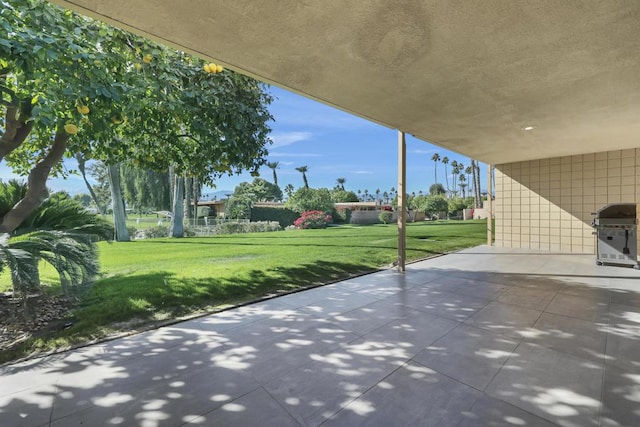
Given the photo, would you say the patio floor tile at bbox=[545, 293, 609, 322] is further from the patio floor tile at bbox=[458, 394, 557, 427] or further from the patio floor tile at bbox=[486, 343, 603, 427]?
the patio floor tile at bbox=[458, 394, 557, 427]

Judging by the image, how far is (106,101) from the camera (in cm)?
248

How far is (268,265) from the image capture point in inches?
211

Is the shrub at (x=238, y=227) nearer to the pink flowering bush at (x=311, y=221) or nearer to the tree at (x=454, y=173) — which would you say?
the pink flowering bush at (x=311, y=221)

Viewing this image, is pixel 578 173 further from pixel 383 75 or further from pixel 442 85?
pixel 383 75

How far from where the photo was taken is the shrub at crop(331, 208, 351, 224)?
22.8 meters

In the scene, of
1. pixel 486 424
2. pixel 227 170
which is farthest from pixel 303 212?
pixel 486 424

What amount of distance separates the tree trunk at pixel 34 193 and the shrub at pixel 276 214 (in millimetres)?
17094

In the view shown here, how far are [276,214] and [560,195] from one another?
16.4 metres

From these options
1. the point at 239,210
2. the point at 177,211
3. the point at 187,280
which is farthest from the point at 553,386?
the point at 239,210

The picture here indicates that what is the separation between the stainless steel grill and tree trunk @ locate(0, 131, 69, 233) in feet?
26.6

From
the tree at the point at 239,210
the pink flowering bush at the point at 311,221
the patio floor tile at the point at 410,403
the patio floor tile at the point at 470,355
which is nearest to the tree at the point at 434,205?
Answer: the pink flowering bush at the point at 311,221

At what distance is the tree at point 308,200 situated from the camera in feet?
65.4

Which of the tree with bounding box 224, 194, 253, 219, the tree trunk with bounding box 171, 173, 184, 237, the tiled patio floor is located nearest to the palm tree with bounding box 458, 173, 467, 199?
the tree with bounding box 224, 194, 253, 219

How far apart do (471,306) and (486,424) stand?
6.21 ft
